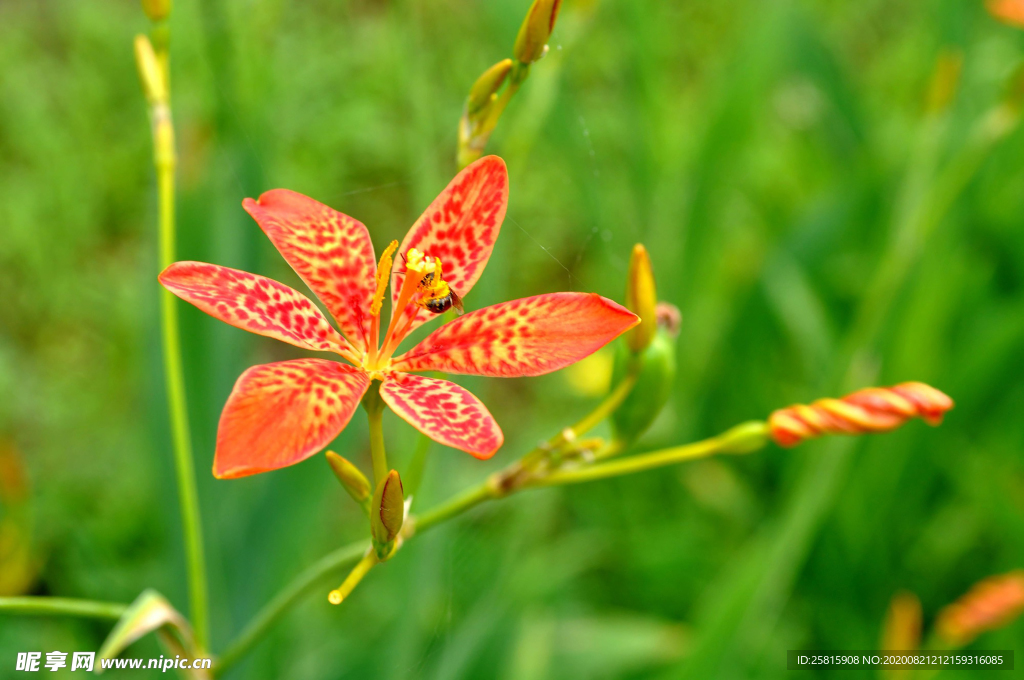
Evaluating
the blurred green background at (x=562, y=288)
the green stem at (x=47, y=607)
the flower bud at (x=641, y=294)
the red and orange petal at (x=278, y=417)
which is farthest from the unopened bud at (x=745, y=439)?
the green stem at (x=47, y=607)

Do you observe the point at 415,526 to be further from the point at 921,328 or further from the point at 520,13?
the point at 921,328

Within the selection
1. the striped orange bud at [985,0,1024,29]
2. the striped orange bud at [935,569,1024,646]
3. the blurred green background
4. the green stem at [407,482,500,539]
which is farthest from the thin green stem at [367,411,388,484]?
the striped orange bud at [985,0,1024,29]

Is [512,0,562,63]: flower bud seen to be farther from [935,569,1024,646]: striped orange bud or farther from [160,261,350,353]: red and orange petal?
[935,569,1024,646]: striped orange bud

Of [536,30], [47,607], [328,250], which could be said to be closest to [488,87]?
[536,30]

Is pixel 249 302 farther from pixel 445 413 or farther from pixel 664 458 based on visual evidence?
pixel 664 458

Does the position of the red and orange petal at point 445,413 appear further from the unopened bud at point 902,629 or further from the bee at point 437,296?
the unopened bud at point 902,629
